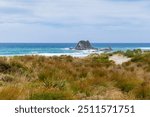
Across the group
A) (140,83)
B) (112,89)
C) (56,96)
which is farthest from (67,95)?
(140,83)

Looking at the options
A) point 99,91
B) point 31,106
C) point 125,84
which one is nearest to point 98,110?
point 31,106

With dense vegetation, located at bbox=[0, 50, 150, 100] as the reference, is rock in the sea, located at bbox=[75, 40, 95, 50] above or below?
below

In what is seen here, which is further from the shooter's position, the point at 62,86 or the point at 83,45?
the point at 83,45

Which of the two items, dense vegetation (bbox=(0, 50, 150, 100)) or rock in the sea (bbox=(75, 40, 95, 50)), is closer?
dense vegetation (bbox=(0, 50, 150, 100))

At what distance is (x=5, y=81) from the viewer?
12398 mm

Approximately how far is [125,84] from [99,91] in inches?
50.5

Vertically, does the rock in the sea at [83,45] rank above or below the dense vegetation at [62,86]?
below

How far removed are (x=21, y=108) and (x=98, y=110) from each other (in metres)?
1.33

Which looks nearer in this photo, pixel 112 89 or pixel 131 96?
pixel 131 96

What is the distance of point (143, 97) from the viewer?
10.1 meters

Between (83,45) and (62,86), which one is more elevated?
(62,86)

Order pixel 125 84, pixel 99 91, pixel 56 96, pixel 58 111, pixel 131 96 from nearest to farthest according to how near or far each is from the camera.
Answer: pixel 58 111 → pixel 56 96 → pixel 131 96 → pixel 99 91 → pixel 125 84

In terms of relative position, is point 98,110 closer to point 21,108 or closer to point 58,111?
point 58,111

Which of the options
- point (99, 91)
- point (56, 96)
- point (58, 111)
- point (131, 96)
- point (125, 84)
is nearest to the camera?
point (58, 111)
